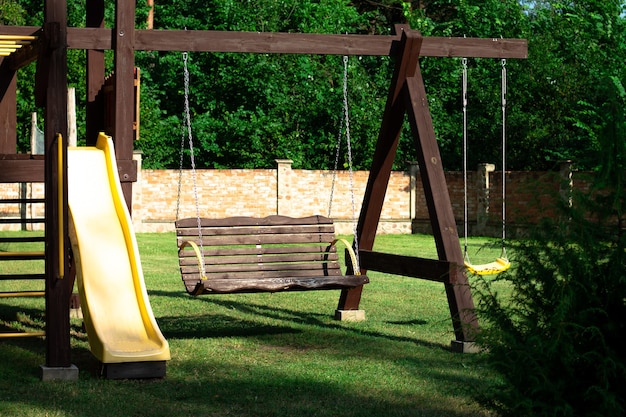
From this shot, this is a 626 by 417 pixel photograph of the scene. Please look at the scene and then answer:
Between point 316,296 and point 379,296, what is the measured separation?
0.78 metres

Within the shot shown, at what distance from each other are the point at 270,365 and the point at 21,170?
3088 mm

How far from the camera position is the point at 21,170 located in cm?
920

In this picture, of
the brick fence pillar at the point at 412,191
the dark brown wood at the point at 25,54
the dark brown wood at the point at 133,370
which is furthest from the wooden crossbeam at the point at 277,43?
the brick fence pillar at the point at 412,191

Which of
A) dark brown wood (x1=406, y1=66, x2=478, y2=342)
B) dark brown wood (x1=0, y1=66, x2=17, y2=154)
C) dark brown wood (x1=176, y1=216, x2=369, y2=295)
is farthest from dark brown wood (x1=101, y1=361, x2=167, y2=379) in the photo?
dark brown wood (x1=0, y1=66, x2=17, y2=154)

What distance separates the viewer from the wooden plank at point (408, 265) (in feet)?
27.5

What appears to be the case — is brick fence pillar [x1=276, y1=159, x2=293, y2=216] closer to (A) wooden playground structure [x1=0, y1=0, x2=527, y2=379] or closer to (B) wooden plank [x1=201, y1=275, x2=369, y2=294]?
(A) wooden playground structure [x1=0, y1=0, x2=527, y2=379]

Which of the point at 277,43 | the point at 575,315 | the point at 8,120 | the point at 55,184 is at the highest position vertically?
the point at 277,43

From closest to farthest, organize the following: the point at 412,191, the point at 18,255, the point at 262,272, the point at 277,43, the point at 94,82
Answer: the point at 277,43 < the point at 18,255 < the point at 262,272 < the point at 94,82 < the point at 412,191

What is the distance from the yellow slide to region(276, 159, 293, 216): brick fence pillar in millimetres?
17329

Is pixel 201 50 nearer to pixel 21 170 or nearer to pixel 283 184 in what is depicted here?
pixel 21 170

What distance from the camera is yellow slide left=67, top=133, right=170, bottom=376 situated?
725cm

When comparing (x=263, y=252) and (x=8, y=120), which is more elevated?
(x=8, y=120)

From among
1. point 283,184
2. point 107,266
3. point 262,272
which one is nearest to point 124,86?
point 107,266

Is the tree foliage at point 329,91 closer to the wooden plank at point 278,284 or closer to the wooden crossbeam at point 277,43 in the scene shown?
the wooden crossbeam at point 277,43
